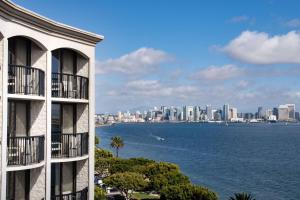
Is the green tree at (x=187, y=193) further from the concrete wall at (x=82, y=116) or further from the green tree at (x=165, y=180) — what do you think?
A: the concrete wall at (x=82, y=116)

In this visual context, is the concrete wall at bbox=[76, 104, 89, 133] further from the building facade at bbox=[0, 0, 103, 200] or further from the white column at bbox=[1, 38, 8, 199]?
the white column at bbox=[1, 38, 8, 199]

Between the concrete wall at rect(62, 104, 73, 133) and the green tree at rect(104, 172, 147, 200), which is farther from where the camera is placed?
the green tree at rect(104, 172, 147, 200)

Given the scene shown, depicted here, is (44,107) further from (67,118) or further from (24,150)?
(67,118)

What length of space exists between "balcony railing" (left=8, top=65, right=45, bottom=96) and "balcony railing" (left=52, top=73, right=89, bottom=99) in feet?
3.83

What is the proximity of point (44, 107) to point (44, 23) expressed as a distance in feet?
9.56

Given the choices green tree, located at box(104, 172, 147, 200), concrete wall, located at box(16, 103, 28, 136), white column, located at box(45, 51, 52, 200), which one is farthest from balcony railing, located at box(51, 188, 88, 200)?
green tree, located at box(104, 172, 147, 200)

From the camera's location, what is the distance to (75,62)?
16.8 metres

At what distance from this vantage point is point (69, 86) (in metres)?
15.9

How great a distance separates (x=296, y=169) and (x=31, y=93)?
303 ft

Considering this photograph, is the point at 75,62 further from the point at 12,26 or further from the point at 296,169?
the point at 296,169

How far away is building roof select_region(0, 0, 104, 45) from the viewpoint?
12289 millimetres

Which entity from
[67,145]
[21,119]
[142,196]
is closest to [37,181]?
[67,145]

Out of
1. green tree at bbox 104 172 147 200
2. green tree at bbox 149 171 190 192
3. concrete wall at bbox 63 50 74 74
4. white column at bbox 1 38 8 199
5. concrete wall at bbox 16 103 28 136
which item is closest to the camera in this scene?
white column at bbox 1 38 8 199

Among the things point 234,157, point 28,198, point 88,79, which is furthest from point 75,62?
point 234,157
